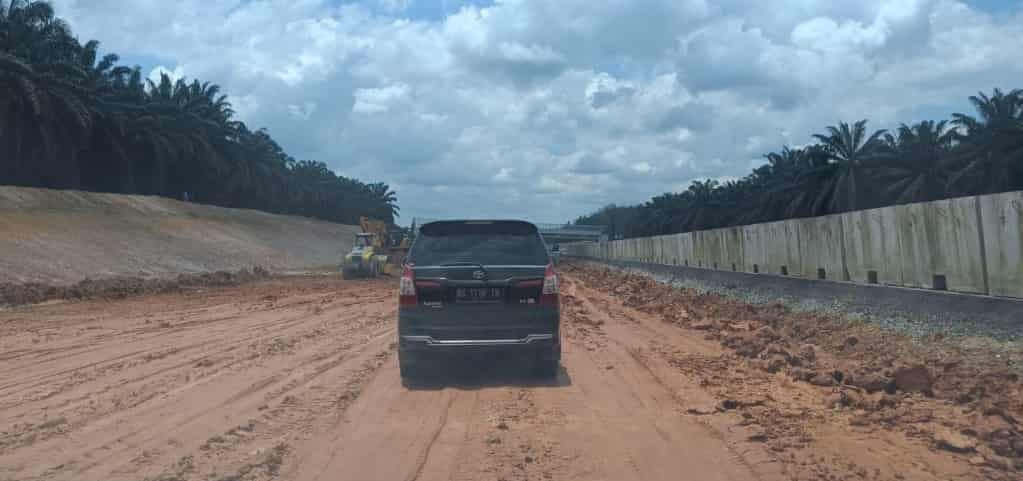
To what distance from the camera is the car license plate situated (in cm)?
953

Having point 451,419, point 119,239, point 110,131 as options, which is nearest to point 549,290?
point 451,419

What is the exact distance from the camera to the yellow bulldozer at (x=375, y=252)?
40250 millimetres

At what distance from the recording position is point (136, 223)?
46156 millimetres

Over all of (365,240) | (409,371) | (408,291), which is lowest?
(409,371)

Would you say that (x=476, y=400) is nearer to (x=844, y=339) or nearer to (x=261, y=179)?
(x=844, y=339)

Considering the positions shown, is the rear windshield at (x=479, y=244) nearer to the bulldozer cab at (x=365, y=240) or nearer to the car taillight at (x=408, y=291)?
the car taillight at (x=408, y=291)

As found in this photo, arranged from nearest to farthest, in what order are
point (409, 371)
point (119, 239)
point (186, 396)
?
point (186, 396)
point (409, 371)
point (119, 239)

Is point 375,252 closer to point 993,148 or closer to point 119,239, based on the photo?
point 119,239

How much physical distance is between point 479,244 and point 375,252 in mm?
32610

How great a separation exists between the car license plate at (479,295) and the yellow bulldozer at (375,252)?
29.2 metres

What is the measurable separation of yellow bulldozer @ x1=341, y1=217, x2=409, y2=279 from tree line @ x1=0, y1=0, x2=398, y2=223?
16.6 metres

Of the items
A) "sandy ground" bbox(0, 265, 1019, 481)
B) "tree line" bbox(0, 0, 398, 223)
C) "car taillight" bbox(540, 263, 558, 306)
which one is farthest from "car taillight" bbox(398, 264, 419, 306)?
"tree line" bbox(0, 0, 398, 223)

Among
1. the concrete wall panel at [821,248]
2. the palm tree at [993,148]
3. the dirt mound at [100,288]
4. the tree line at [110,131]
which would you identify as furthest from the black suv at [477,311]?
the palm tree at [993,148]

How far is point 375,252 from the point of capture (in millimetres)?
42250
